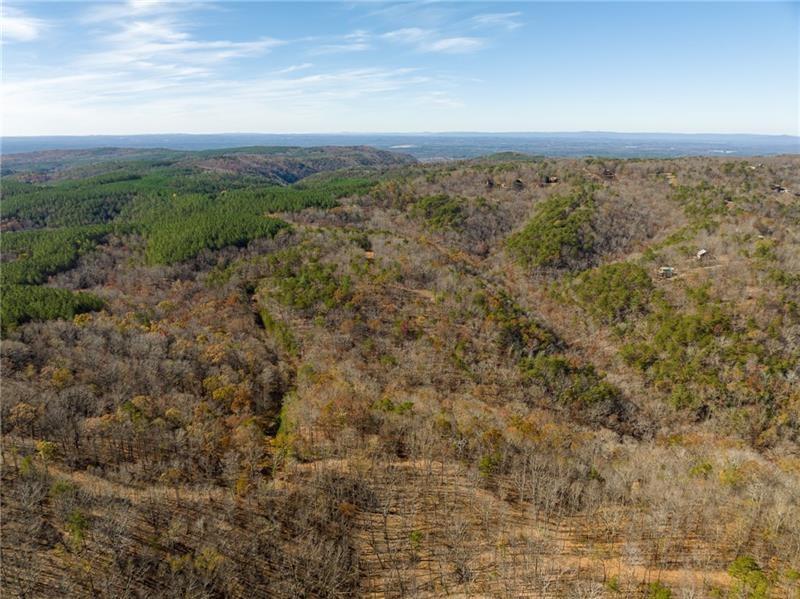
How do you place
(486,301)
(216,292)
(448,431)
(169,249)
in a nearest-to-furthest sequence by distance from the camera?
(448,431), (486,301), (216,292), (169,249)

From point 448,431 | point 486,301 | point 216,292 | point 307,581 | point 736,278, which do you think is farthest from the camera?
point 216,292

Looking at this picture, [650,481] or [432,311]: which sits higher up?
[432,311]

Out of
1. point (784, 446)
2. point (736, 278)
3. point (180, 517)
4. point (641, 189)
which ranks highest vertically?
point (641, 189)

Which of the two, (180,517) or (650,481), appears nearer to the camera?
(180,517)

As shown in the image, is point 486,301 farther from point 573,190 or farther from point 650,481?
point 573,190

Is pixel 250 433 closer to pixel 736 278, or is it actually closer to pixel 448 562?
pixel 448 562

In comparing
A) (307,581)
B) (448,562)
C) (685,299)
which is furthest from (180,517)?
(685,299)
